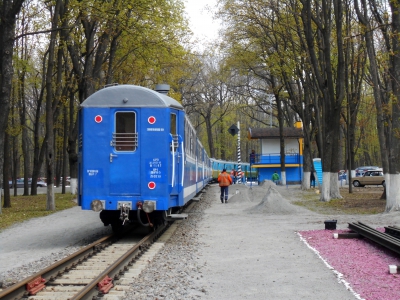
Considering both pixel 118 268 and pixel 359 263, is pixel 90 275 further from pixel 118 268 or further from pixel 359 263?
pixel 359 263

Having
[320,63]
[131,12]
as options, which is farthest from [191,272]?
[320,63]

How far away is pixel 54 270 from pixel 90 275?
23.9 inches

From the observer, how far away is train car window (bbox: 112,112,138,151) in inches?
527

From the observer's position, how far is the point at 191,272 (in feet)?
31.4

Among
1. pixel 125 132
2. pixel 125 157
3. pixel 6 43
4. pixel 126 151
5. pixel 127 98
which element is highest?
pixel 6 43

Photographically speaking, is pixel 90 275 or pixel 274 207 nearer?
pixel 90 275

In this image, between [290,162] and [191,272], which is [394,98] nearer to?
[191,272]

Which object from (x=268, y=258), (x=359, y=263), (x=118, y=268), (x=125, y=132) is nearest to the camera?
(x=118, y=268)

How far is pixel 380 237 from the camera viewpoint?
454 inches

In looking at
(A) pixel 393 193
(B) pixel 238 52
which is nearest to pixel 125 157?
(A) pixel 393 193

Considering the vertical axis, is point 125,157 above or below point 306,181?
above

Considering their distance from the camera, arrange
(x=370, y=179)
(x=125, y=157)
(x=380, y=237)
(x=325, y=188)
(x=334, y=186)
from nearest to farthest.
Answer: (x=380, y=237) < (x=125, y=157) < (x=325, y=188) < (x=334, y=186) < (x=370, y=179)

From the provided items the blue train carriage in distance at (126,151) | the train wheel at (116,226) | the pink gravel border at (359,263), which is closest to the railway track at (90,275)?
the blue train carriage in distance at (126,151)

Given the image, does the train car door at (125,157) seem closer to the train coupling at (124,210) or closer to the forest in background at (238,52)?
the train coupling at (124,210)
